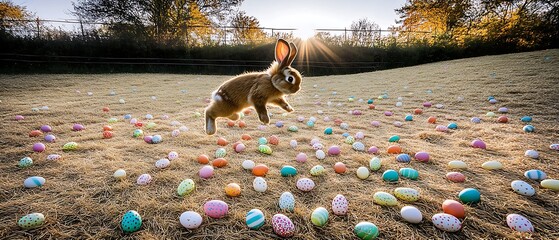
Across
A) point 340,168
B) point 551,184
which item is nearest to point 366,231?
point 340,168

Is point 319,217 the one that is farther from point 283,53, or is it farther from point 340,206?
point 283,53

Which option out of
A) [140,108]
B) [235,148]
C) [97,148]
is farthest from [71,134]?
[235,148]

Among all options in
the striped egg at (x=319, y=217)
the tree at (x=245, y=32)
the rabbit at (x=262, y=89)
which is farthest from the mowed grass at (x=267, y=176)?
the tree at (x=245, y=32)

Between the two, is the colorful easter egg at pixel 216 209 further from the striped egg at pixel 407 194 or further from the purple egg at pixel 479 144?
the purple egg at pixel 479 144

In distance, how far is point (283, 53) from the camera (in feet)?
5.21

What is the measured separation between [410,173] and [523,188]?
723 millimetres

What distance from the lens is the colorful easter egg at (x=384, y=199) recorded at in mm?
1650

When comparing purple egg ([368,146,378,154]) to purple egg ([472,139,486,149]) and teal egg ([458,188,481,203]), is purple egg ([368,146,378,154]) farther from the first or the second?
purple egg ([472,139,486,149])

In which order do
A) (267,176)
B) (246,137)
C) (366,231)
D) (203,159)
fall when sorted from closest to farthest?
(366,231) → (267,176) → (203,159) → (246,137)

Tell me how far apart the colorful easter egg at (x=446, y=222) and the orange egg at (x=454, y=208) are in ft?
0.30

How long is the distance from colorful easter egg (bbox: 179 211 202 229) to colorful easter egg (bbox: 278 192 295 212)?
1.74 ft

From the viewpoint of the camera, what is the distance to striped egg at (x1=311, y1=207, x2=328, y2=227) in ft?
4.79

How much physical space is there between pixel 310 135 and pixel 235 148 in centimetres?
113

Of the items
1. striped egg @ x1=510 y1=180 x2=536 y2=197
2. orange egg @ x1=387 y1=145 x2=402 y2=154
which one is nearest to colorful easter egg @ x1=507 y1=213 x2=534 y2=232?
striped egg @ x1=510 y1=180 x2=536 y2=197
